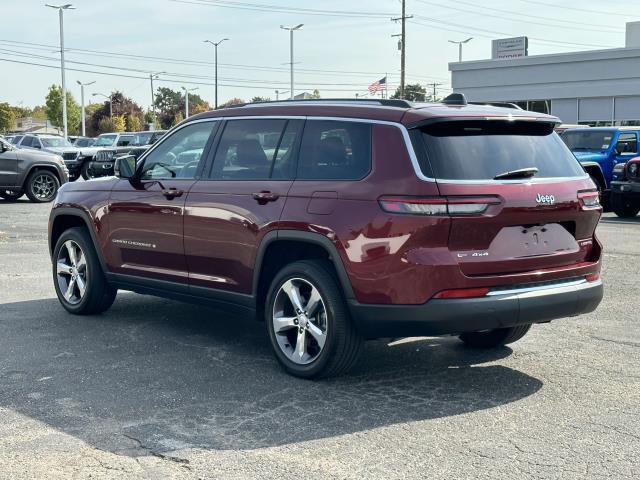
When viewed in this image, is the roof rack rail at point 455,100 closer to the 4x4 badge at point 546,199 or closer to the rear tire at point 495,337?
the 4x4 badge at point 546,199

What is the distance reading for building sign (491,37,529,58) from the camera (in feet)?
201

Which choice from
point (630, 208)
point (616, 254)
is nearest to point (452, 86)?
point (630, 208)

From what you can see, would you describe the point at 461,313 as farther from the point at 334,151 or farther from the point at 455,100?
the point at 455,100

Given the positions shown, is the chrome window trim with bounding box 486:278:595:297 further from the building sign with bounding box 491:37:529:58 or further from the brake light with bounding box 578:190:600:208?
the building sign with bounding box 491:37:529:58

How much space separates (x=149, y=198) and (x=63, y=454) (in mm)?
2990

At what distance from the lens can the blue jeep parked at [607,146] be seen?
20.7 m

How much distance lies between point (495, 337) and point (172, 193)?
2.63 metres

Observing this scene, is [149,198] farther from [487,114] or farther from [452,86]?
[452,86]

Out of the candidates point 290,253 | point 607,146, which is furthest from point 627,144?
point 290,253

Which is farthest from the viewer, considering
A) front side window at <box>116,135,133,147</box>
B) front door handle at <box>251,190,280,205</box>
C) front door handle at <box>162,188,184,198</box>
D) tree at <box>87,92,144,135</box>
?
tree at <box>87,92,144,135</box>

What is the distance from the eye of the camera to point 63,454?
4.47m

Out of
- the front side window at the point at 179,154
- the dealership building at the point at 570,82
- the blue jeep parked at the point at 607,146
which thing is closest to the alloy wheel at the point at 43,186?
the blue jeep parked at the point at 607,146

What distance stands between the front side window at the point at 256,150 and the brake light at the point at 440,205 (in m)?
1.00

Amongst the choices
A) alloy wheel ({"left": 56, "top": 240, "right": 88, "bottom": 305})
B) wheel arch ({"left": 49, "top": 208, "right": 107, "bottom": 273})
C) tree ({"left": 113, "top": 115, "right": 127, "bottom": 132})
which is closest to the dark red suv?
wheel arch ({"left": 49, "top": 208, "right": 107, "bottom": 273})
